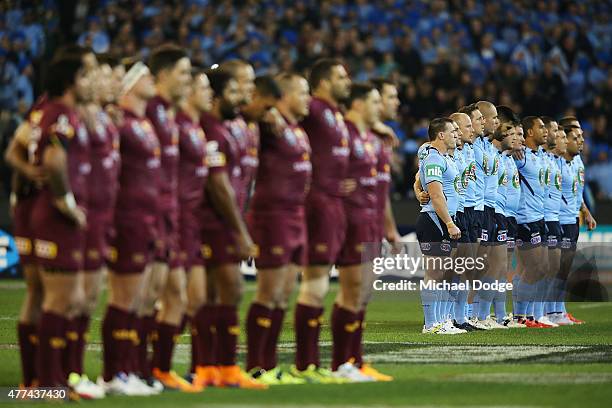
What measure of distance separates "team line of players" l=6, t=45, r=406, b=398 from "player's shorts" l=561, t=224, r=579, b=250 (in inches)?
282

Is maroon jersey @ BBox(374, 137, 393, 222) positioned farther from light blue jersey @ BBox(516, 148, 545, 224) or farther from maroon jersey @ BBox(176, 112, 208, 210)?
light blue jersey @ BBox(516, 148, 545, 224)

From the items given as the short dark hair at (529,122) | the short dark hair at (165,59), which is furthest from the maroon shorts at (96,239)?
the short dark hair at (529,122)

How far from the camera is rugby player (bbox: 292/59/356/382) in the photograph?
430 inches

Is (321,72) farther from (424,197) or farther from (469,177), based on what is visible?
(469,177)

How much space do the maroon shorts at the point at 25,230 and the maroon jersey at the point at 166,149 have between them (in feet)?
3.09

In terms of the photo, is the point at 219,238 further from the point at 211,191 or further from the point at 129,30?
the point at 129,30

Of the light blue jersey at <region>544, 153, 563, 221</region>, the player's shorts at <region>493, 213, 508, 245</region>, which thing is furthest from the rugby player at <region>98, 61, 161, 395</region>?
the light blue jersey at <region>544, 153, 563, 221</region>

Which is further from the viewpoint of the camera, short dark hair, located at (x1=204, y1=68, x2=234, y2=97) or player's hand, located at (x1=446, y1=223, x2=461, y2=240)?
player's hand, located at (x1=446, y1=223, x2=461, y2=240)

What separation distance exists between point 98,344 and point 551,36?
17225mm

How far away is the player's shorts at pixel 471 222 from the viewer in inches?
653

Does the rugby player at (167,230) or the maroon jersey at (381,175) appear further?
the maroon jersey at (381,175)

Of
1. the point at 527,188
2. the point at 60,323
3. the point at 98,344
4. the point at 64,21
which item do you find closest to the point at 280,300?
the point at 60,323

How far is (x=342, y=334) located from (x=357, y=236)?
80 centimetres

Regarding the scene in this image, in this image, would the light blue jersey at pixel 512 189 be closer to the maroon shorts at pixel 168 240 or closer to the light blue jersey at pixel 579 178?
the light blue jersey at pixel 579 178
